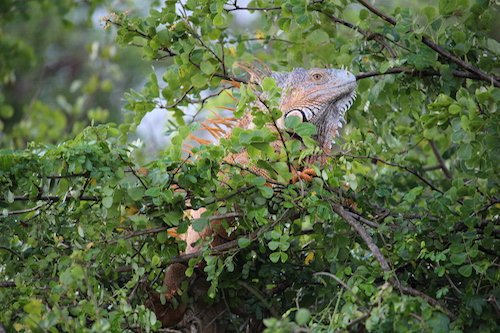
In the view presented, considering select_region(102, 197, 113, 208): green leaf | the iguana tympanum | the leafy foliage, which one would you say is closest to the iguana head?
the iguana tympanum

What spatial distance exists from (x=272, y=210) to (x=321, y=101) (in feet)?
2.62

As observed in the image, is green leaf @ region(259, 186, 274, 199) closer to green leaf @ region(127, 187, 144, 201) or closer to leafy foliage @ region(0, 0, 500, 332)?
leafy foliage @ region(0, 0, 500, 332)

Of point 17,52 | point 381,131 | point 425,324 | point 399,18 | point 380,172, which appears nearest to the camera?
point 425,324

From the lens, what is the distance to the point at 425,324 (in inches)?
54.8

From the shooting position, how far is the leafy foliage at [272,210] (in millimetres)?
1686

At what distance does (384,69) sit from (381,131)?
0.74 m

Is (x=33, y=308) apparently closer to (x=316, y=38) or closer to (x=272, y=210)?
(x=272, y=210)

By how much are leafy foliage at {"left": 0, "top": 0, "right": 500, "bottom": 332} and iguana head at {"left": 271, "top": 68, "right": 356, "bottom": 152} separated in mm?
142

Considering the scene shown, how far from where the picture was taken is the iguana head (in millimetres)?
2578

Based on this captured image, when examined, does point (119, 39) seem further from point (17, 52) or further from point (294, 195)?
point (17, 52)

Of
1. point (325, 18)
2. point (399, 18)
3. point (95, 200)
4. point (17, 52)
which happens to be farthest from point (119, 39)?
point (17, 52)

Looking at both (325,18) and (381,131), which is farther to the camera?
(381,131)

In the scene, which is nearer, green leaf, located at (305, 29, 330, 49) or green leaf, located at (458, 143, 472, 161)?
green leaf, located at (458, 143, 472, 161)

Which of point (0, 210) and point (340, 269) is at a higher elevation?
point (0, 210)
